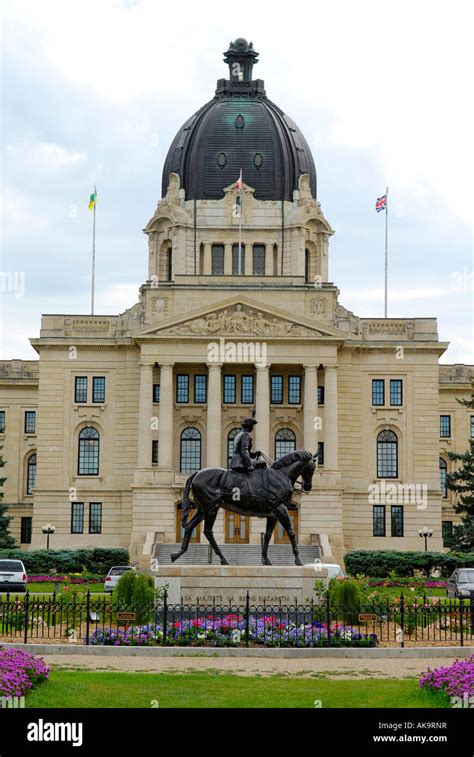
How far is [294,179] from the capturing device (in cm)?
8656

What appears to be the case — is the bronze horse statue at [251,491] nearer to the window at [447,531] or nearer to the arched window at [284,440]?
the arched window at [284,440]

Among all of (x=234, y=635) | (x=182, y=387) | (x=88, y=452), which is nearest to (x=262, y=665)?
(x=234, y=635)

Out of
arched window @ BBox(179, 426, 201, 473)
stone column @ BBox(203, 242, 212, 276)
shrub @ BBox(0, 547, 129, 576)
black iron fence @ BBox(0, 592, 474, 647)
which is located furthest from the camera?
stone column @ BBox(203, 242, 212, 276)

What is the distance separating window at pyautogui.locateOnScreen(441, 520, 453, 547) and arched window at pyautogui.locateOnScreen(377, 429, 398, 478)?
5.80 metres

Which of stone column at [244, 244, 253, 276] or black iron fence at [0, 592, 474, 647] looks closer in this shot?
black iron fence at [0, 592, 474, 647]

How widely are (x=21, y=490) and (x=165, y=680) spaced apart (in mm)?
68418

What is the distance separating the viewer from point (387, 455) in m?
77.7

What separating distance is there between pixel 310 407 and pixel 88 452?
1433cm

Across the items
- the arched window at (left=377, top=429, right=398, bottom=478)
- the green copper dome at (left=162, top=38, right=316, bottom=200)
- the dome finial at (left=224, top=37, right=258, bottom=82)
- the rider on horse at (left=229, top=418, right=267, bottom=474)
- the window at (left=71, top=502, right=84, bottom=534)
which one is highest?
the dome finial at (left=224, top=37, right=258, bottom=82)

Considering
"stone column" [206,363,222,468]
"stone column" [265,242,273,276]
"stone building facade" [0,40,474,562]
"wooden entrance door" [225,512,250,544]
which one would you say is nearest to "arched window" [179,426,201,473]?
"stone building facade" [0,40,474,562]

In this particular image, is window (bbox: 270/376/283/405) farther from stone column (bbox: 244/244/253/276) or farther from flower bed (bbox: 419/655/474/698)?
flower bed (bbox: 419/655/474/698)

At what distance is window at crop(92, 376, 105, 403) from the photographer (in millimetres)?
78125

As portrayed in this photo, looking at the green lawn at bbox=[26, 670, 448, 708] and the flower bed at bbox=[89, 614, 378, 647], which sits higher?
the flower bed at bbox=[89, 614, 378, 647]

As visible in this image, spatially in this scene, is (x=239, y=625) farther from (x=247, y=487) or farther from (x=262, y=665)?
(x=247, y=487)
